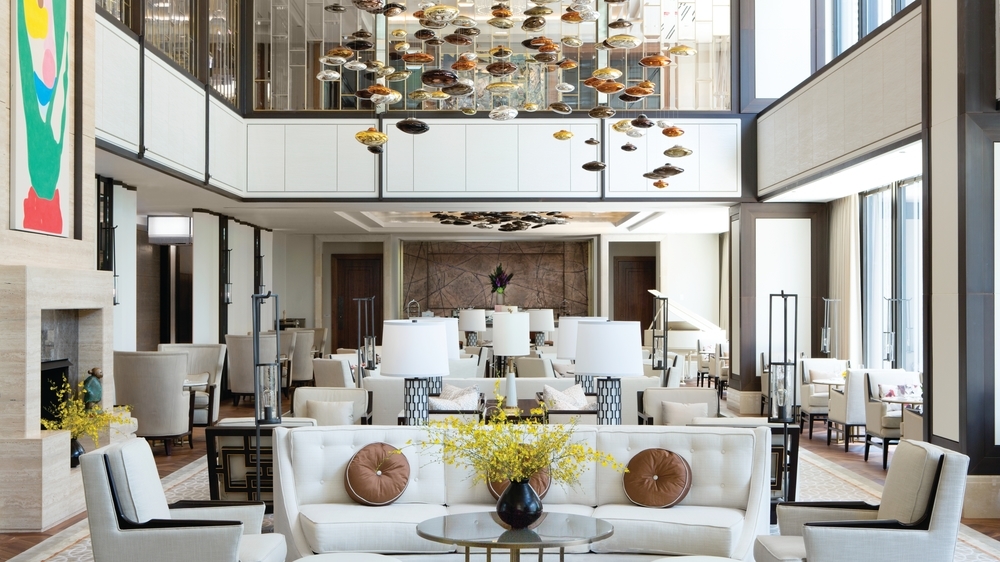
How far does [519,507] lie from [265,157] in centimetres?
883

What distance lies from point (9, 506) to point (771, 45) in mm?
9839

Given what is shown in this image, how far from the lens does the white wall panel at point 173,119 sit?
833 cm

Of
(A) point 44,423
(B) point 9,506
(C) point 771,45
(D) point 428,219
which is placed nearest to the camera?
(B) point 9,506

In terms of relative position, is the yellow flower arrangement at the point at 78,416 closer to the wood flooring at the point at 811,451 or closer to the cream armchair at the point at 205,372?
the wood flooring at the point at 811,451

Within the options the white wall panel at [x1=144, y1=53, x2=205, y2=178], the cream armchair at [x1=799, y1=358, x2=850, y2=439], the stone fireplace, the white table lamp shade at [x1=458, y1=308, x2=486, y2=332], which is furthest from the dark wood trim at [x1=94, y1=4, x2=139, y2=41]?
the cream armchair at [x1=799, y1=358, x2=850, y2=439]

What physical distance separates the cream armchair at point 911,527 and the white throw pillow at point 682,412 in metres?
2.71

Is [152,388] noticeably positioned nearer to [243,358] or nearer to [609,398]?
[243,358]

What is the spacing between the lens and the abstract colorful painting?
5.83 meters

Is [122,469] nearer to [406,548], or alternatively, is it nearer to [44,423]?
[406,548]

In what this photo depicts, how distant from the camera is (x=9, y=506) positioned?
5551mm

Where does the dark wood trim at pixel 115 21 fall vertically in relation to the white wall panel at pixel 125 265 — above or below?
above

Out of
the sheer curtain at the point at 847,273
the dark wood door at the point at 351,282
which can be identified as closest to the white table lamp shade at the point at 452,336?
the sheer curtain at the point at 847,273

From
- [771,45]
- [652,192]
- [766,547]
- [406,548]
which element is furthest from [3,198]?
[771,45]

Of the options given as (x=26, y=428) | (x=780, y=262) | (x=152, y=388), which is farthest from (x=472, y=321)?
(x=26, y=428)
